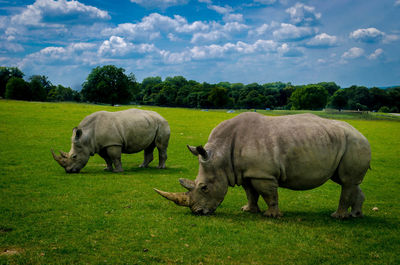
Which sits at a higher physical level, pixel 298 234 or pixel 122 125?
pixel 122 125

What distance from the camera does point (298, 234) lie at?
7.82 m

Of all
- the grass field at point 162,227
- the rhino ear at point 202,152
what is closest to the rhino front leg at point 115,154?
the grass field at point 162,227

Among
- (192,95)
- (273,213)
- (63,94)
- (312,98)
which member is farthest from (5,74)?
(273,213)

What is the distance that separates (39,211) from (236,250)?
220 inches

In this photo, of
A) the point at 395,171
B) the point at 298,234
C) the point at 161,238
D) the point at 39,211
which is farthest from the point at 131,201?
the point at 395,171

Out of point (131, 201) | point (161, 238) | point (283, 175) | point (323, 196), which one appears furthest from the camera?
point (323, 196)

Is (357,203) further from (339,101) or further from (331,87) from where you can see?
(331,87)

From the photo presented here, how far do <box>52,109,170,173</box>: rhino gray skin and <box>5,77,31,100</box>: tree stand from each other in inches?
3416

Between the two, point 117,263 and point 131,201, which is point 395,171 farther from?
point 117,263

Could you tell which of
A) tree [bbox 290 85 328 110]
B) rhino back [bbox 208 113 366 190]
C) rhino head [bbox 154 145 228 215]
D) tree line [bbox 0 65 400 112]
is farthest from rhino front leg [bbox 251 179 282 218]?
tree [bbox 290 85 328 110]

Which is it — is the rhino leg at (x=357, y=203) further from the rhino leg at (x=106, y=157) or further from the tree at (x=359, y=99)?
the tree at (x=359, y=99)

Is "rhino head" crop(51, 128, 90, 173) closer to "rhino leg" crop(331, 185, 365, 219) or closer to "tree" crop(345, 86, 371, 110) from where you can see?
"rhino leg" crop(331, 185, 365, 219)

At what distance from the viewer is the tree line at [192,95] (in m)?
79.8

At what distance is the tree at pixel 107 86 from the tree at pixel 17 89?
23.3m
